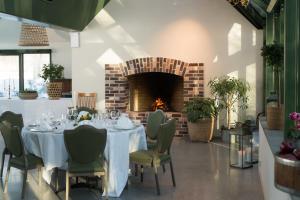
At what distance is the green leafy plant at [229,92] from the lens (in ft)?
28.4

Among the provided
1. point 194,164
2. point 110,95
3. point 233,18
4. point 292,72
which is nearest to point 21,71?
point 110,95

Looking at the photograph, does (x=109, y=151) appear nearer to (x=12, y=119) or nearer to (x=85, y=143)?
(x=85, y=143)

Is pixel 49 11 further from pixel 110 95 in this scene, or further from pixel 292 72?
pixel 292 72

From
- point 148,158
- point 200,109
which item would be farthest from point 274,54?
point 200,109

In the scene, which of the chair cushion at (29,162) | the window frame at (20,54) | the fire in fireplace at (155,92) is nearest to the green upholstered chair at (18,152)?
the chair cushion at (29,162)

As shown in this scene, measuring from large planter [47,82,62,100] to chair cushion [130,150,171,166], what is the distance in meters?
5.09

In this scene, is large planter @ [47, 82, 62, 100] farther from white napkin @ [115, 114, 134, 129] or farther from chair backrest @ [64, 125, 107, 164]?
chair backrest @ [64, 125, 107, 164]

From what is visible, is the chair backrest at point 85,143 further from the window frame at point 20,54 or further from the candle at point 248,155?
the window frame at point 20,54

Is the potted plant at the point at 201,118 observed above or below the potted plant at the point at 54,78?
below

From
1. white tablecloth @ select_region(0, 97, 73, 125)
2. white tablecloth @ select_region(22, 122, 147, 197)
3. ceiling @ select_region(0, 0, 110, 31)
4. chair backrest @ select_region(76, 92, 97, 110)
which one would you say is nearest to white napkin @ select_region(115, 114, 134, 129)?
white tablecloth @ select_region(22, 122, 147, 197)

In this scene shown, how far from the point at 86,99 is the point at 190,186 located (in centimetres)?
494

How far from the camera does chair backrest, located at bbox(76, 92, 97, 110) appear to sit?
32.0 ft

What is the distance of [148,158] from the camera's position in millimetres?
5145

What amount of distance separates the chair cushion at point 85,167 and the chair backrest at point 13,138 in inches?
26.8
